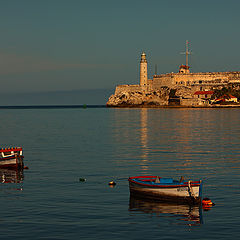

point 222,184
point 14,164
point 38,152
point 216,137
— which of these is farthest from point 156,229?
point 216,137

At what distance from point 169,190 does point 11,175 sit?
16731 mm

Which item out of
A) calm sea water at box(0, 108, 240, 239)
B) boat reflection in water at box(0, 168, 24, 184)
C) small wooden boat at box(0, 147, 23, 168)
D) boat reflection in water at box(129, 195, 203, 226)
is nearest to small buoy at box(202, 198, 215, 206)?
calm sea water at box(0, 108, 240, 239)

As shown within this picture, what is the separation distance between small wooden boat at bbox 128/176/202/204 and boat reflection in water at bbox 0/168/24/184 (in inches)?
451

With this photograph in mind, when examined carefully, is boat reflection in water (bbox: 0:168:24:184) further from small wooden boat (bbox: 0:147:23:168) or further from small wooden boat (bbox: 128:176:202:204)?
small wooden boat (bbox: 128:176:202:204)

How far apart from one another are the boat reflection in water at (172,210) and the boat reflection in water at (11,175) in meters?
11.8

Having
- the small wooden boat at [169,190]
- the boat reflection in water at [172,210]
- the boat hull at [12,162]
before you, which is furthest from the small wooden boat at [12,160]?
the boat reflection in water at [172,210]

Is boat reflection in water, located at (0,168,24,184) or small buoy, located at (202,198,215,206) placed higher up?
boat reflection in water, located at (0,168,24,184)

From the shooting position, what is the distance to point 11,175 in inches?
1485

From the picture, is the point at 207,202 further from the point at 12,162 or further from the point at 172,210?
the point at 12,162

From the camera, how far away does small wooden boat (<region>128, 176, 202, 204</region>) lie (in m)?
26.0

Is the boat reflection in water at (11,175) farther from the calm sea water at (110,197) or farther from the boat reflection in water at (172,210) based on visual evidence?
the boat reflection in water at (172,210)

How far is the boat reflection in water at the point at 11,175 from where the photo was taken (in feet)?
115

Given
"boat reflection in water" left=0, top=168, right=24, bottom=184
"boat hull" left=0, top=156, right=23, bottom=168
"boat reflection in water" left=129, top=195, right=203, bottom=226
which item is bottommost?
"boat reflection in water" left=129, top=195, right=203, bottom=226

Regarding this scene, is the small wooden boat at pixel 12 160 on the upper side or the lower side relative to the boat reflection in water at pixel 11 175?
upper
